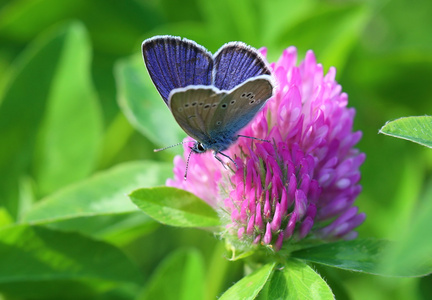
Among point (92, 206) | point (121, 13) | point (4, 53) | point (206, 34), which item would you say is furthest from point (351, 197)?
point (4, 53)

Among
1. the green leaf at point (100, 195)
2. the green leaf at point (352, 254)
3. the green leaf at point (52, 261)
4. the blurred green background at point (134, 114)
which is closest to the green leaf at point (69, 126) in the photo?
the blurred green background at point (134, 114)

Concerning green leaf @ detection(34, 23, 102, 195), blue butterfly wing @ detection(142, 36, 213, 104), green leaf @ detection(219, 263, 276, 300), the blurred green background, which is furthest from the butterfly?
green leaf @ detection(34, 23, 102, 195)

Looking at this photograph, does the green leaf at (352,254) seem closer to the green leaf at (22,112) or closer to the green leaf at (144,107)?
the green leaf at (144,107)

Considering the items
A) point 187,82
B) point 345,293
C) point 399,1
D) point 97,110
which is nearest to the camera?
point 187,82

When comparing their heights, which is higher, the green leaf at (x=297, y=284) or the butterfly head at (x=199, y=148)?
the butterfly head at (x=199, y=148)

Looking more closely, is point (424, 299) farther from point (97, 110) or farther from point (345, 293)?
point (97, 110)

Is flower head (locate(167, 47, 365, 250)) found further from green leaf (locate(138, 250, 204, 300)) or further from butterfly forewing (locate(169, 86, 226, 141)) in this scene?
green leaf (locate(138, 250, 204, 300))
